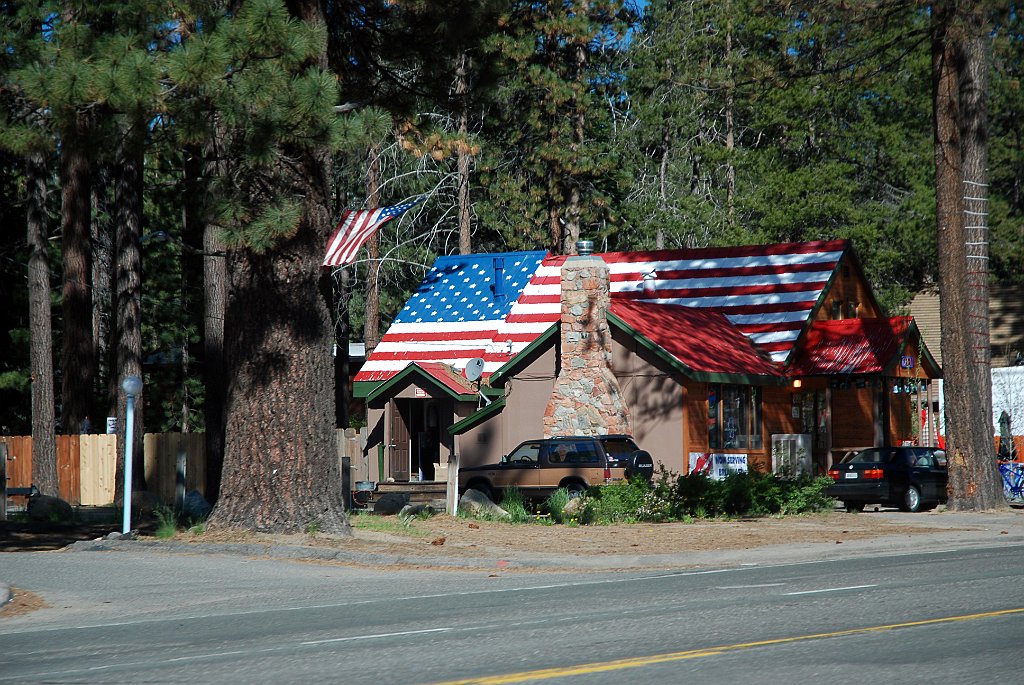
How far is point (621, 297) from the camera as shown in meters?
39.0

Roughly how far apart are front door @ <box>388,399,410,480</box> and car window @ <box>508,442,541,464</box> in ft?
40.5

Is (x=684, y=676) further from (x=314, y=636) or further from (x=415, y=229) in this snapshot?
(x=415, y=229)

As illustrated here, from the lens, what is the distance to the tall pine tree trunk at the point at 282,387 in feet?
62.0

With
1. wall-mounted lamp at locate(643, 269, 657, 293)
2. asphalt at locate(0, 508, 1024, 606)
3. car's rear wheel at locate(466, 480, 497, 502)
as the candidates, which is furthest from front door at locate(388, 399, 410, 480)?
asphalt at locate(0, 508, 1024, 606)

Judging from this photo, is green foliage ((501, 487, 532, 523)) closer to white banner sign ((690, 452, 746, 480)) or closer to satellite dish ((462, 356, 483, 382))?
white banner sign ((690, 452, 746, 480))

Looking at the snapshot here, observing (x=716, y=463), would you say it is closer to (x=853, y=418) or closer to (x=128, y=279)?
(x=853, y=418)

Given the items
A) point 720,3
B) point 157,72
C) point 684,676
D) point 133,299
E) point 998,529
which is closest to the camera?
point 684,676

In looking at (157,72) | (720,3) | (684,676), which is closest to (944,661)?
(684,676)

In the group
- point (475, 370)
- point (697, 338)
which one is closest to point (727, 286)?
point (697, 338)

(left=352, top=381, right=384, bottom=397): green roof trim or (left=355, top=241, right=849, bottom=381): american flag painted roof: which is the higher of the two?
(left=355, top=241, right=849, bottom=381): american flag painted roof

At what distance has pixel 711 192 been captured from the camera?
57.8 meters

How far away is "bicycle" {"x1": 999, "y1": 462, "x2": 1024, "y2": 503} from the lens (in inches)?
1204

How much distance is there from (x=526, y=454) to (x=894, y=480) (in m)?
7.83

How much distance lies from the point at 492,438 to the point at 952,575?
71.5 ft
